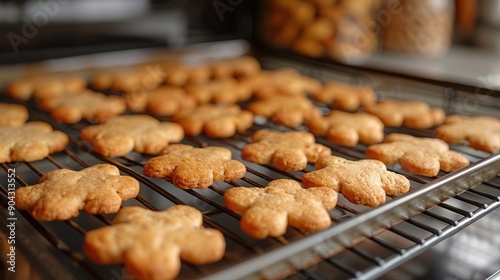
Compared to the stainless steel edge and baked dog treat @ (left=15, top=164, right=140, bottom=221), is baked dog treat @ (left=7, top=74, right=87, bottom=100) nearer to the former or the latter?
baked dog treat @ (left=15, top=164, right=140, bottom=221)

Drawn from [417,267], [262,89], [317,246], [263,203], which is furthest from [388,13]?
[317,246]

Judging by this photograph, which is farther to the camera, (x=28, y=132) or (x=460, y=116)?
(x=460, y=116)

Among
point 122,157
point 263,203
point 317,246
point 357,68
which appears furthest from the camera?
point 357,68

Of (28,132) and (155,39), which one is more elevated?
(155,39)

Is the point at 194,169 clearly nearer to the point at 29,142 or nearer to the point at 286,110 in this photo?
the point at 29,142

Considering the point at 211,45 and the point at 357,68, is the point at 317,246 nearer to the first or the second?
the point at 357,68

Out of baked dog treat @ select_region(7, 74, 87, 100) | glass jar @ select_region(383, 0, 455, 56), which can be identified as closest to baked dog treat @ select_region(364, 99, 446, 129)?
glass jar @ select_region(383, 0, 455, 56)

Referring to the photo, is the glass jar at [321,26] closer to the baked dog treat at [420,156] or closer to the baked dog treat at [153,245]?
the baked dog treat at [420,156]

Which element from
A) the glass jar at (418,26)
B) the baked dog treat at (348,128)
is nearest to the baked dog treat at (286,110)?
the baked dog treat at (348,128)
